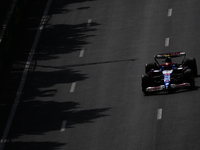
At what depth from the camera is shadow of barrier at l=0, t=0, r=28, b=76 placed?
153 feet

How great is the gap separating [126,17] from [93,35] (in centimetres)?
277

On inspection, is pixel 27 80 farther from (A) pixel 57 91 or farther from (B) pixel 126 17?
(B) pixel 126 17

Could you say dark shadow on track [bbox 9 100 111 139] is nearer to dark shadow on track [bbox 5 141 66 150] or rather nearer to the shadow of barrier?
dark shadow on track [bbox 5 141 66 150]

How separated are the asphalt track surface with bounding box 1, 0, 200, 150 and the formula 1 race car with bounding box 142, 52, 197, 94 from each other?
524 mm

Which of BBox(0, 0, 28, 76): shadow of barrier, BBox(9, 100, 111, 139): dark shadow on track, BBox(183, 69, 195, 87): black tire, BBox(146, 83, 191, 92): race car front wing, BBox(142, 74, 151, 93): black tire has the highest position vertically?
BBox(0, 0, 28, 76): shadow of barrier

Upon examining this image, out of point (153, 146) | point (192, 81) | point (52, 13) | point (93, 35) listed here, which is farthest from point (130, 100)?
point (52, 13)

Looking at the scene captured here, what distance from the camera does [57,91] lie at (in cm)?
4309

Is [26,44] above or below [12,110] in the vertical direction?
above

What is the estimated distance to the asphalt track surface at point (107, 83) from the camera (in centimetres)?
3650

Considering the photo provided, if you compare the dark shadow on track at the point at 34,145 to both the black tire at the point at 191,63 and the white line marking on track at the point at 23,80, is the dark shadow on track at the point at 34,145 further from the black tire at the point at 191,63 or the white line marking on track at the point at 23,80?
the black tire at the point at 191,63

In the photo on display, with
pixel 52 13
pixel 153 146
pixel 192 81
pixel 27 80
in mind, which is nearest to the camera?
pixel 153 146

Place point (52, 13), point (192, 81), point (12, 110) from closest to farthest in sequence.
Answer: point (192, 81) → point (12, 110) → point (52, 13)

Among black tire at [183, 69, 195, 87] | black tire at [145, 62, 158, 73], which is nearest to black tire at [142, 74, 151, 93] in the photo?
black tire at [145, 62, 158, 73]

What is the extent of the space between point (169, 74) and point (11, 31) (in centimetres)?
1344
